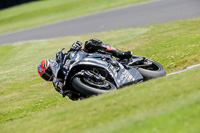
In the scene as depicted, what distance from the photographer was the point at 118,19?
20.9 metres

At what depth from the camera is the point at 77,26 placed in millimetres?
21969

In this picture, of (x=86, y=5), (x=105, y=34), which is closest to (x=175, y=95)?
(x=105, y=34)

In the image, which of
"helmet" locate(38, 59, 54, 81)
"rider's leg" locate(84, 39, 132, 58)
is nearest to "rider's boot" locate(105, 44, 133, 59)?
"rider's leg" locate(84, 39, 132, 58)

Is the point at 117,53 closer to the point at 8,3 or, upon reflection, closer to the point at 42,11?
the point at 42,11

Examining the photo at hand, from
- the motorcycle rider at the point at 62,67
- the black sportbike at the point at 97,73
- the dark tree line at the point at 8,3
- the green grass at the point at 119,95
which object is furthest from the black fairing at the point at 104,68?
the dark tree line at the point at 8,3

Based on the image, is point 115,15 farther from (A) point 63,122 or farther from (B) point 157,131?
(B) point 157,131

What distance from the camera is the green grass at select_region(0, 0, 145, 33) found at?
28734 millimetres

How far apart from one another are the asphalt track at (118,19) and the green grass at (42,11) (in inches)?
128

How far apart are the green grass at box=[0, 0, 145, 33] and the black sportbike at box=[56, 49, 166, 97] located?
1933 centimetres

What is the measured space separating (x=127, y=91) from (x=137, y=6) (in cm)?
1750

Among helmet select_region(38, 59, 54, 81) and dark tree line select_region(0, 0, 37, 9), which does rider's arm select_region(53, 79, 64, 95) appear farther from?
dark tree line select_region(0, 0, 37, 9)

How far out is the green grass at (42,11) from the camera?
2873 cm

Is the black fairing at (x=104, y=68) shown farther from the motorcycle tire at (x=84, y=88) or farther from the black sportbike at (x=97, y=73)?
the motorcycle tire at (x=84, y=88)

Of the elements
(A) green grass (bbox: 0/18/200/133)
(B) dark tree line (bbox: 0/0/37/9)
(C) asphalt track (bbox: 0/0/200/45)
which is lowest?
(B) dark tree line (bbox: 0/0/37/9)
